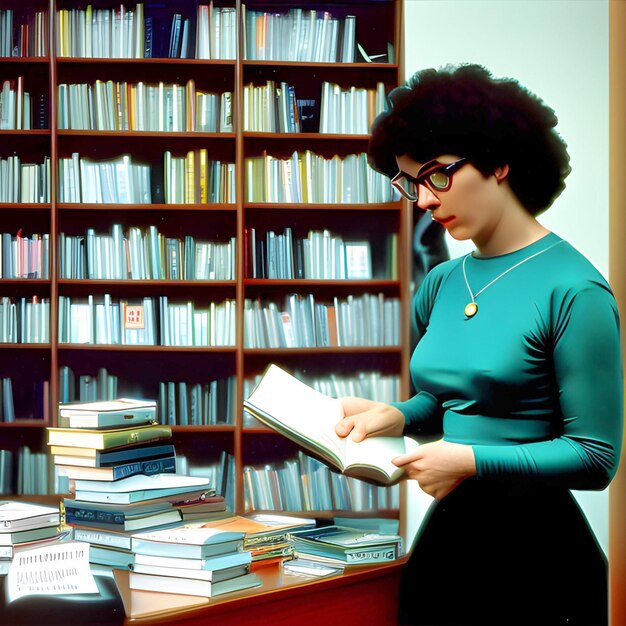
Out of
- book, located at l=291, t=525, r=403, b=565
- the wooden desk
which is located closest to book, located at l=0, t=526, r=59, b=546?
the wooden desk

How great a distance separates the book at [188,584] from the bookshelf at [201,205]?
1917 mm

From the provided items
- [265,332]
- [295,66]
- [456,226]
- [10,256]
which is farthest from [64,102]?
[456,226]

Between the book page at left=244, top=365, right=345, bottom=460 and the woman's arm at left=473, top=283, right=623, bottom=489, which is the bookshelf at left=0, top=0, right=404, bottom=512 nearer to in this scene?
the book page at left=244, top=365, right=345, bottom=460

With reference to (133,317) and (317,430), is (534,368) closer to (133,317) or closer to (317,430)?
(317,430)

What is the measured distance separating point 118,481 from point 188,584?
0.33 metres

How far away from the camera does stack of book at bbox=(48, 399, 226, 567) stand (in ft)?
5.20

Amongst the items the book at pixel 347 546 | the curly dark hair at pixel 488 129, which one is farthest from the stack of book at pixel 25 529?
the curly dark hair at pixel 488 129

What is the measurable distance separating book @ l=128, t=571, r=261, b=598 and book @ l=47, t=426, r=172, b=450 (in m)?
0.30

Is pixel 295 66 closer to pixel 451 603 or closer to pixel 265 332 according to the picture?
pixel 265 332

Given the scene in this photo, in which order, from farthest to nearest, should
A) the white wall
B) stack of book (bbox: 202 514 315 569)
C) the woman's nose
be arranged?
1. the white wall
2. stack of book (bbox: 202 514 315 569)
3. the woman's nose

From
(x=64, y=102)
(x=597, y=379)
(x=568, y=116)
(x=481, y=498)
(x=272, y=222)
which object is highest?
(x=64, y=102)

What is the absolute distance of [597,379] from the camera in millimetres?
1287

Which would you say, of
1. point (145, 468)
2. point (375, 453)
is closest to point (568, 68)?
point (375, 453)

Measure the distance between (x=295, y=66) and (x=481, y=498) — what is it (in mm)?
2462
